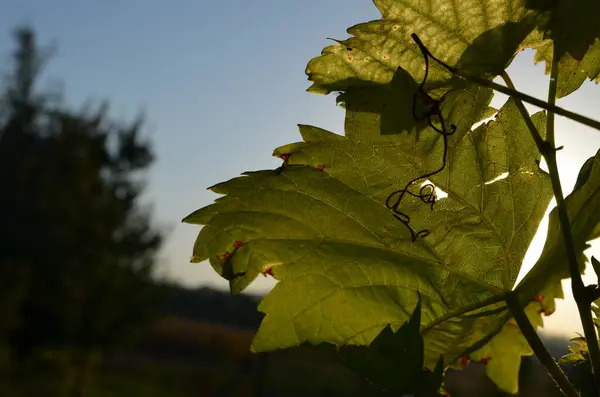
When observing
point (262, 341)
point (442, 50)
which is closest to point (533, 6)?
point (442, 50)

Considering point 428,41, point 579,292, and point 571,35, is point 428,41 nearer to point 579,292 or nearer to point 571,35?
point 571,35

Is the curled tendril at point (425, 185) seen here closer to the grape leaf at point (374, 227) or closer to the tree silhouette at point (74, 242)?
the grape leaf at point (374, 227)

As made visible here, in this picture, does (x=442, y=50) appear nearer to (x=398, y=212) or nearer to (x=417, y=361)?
(x=398, y=212)

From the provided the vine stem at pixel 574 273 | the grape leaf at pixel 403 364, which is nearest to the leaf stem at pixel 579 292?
the vine stem at pixel 574 273

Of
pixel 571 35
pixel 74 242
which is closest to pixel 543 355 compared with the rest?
pixel 571 35

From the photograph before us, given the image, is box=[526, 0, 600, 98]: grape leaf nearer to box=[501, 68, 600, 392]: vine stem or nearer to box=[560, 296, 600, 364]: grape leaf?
box=[501, 68, 600, 392]: vine stem

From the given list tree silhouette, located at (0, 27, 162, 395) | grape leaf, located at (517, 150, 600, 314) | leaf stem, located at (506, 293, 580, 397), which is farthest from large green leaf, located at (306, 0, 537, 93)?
tree silhouette, located at (0, 27, 162, 395)
